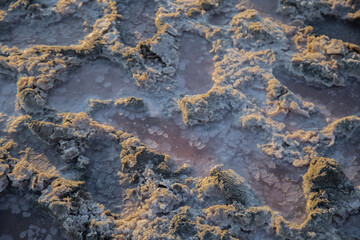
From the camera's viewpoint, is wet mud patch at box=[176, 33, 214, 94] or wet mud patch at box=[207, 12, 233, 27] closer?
wet mud patch at box=[176, 33, 214, 94]

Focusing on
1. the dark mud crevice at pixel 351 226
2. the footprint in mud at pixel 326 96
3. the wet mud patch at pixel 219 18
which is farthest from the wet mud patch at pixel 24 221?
the wet mud patch at pixel 219 18

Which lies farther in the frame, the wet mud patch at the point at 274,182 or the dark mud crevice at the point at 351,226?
the wet mud patch at the point at 274,182

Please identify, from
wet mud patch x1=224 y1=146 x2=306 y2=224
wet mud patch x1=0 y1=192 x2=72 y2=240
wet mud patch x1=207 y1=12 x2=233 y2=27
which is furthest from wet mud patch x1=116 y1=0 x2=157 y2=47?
wet mud patch x1=0 y1=192 x2=72 y2=240

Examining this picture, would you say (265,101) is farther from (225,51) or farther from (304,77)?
(225,51)

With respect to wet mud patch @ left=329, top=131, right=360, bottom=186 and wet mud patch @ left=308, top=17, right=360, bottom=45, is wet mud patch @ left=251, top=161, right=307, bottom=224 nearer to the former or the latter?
wet mud patch @ left=329, top=131, right=360, bottom=186

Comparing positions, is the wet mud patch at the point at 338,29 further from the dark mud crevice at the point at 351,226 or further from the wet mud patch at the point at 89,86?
the wet mud patch at the point at 89,86
